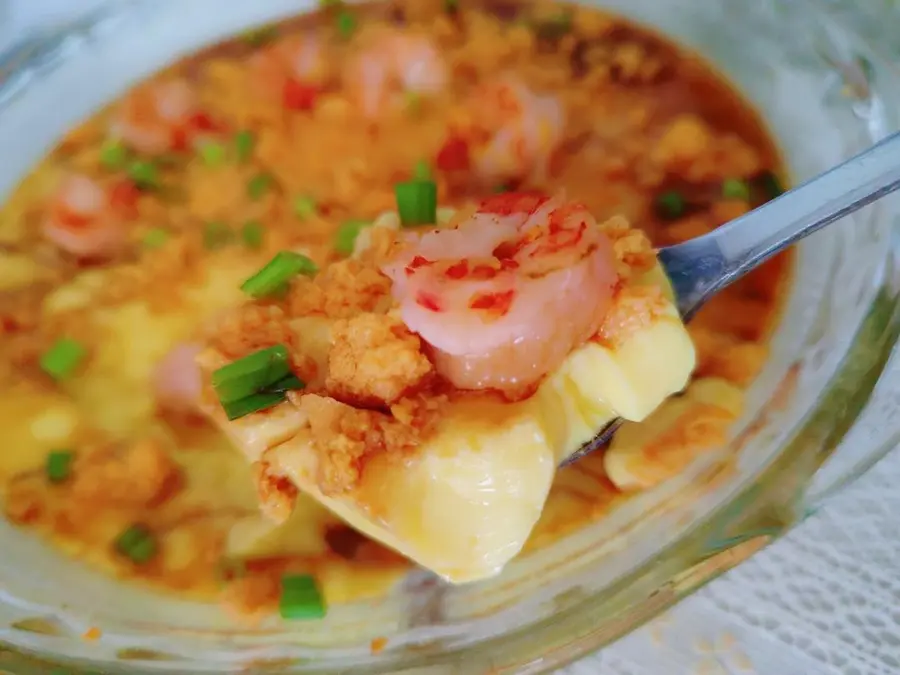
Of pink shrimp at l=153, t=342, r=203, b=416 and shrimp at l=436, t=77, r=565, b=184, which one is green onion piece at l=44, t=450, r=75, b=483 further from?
shrimp at l=436, t=77, r=565, b=184

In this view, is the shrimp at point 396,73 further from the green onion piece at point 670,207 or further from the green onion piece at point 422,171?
the green onion piece at point 670,207

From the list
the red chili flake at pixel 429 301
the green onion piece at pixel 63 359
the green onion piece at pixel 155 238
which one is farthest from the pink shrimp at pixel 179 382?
the red chili flake at pixel 429 301

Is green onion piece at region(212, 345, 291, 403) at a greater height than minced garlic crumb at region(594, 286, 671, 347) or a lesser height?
greater

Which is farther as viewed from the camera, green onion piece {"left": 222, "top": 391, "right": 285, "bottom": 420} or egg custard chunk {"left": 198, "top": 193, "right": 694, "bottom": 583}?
green onion piece {"left": 222, "top": 391, "right": 285, "bottom": 420}

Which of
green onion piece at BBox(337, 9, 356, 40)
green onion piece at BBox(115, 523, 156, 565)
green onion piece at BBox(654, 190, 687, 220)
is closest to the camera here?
green onion piece at BBox(115, 523, 156, 565)

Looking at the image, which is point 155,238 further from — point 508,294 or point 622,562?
point 622,562

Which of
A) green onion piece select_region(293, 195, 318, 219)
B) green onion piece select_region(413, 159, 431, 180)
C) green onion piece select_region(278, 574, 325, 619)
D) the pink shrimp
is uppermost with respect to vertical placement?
green onion piece select_region(293, 195, 318, 219)

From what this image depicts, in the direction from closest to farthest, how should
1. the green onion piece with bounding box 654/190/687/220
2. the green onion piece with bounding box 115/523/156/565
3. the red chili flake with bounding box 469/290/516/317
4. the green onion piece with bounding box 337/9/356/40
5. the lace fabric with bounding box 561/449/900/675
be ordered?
the red chili flake with bounding box 469/290/516/317 → the lace fabric with bounding box 561/449/900/675 → the green onion piece with bounding box 115/523/156/565 → the green onion piece with bounding box 654/190/687/220 → the green onion piece with bounding box 337/9/356/40

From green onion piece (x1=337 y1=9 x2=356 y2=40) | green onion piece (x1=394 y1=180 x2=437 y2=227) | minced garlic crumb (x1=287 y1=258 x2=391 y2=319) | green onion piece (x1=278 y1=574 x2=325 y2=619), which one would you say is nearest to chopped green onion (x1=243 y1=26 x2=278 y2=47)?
green onion piece (x1=337 y1=9 x2=356 y2=40)
